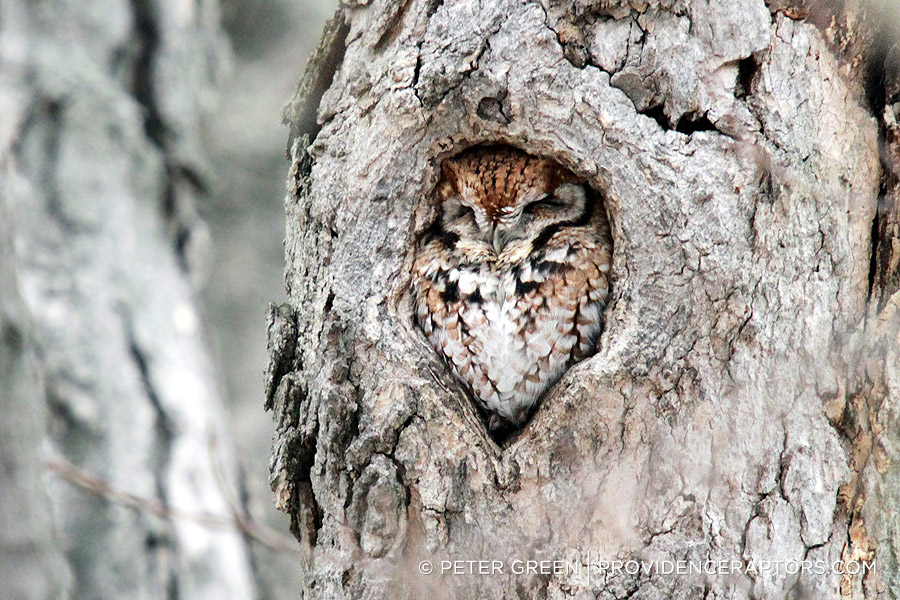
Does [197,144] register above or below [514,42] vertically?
above

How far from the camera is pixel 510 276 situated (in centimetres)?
240

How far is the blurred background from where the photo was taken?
3996 mm

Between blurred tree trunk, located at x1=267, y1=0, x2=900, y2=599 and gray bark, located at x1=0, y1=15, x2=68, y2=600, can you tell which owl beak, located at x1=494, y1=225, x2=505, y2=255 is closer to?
blurred tree trunk, located at x1=267, y1=0, x2=900, y2=599

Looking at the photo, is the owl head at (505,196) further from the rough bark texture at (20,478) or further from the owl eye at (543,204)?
the rough bark texture at (20,478)

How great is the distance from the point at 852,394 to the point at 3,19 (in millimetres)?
2631

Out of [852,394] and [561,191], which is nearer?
[852,394]

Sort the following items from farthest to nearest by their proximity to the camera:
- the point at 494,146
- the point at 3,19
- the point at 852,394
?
the point at 3,19 < the point at 494,146 < the point at 852,394

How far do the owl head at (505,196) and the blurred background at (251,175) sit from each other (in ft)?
5.65

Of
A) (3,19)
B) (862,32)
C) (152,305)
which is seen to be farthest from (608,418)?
(3,19)

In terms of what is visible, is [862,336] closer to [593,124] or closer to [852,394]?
[852,394]

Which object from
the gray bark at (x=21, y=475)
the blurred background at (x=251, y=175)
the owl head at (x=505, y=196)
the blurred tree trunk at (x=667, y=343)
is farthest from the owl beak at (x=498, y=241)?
the blurred background at (x=251, y=175)

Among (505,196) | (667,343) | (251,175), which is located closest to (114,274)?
(251,175)

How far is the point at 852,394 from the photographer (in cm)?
190

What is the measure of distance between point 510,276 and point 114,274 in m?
1.39
